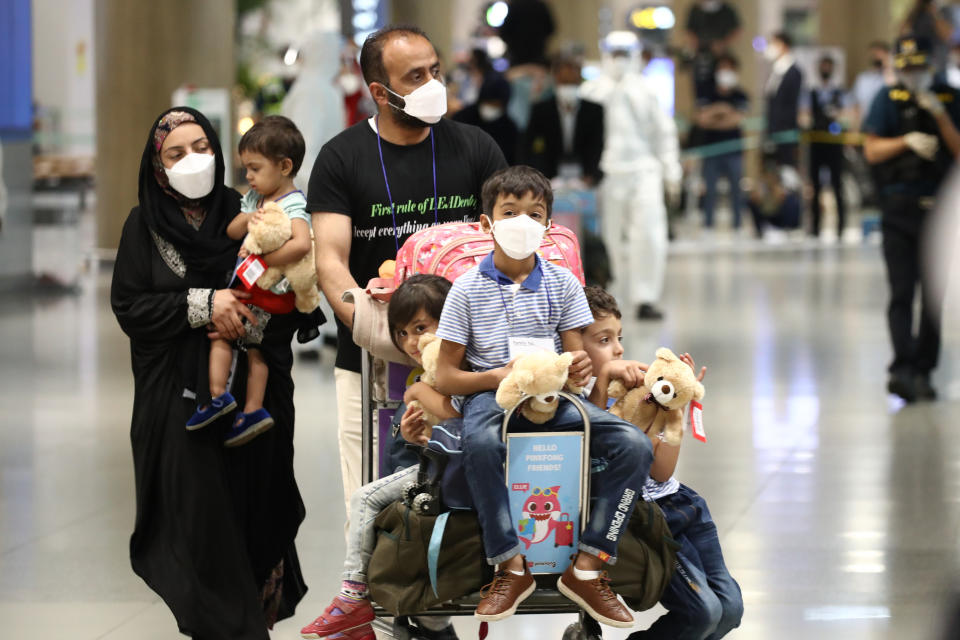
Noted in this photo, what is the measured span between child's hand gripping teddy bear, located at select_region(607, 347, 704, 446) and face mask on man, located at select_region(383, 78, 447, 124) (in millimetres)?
1111

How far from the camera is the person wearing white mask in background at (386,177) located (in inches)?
186

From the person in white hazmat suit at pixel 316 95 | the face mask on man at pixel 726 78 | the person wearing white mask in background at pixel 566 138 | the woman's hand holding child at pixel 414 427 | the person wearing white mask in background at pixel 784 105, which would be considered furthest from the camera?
the person wearing white mask in background at pixel 784 105

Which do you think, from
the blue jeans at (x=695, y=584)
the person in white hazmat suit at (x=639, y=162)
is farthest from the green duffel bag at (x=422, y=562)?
the person in white hazmat suit at (x=639, y=162)

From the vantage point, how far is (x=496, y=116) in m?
13.3

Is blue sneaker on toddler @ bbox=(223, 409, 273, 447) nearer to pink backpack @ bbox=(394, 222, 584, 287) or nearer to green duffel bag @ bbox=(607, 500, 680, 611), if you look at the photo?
pink backpack @ bbox=(394, 222, 584, 287)

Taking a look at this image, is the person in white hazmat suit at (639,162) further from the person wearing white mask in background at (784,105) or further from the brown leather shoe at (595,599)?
the brown leather shoe at (595,599)

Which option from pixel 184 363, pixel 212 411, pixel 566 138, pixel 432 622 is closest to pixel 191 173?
pixel 184 363

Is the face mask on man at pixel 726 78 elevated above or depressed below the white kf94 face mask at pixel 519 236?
above

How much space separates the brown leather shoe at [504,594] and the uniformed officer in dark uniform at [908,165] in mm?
6400

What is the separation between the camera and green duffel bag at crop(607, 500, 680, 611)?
3916mm

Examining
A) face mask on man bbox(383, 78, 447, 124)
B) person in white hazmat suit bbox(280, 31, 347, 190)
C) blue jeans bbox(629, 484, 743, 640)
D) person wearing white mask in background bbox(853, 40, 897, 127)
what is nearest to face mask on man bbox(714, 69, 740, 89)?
person wearing white mask in background bbox(853, 40, 897, 127)

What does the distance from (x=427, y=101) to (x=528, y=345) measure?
104cm

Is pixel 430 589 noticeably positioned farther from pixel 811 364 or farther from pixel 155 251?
pixel 811 364

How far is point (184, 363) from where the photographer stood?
15.6 feet
